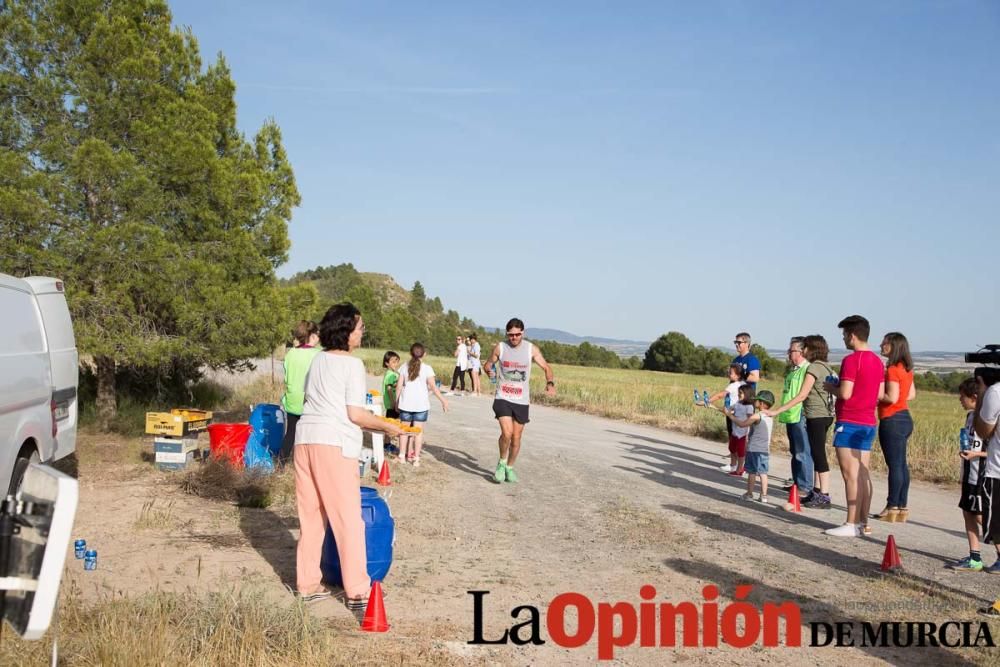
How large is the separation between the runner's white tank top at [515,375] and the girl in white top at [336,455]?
511 centimetres

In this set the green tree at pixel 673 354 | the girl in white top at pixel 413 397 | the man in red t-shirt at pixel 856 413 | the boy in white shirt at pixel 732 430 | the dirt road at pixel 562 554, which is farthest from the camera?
the green tree at pixel 673 354

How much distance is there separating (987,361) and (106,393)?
12740 millimetres

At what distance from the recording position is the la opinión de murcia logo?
546 centimetres

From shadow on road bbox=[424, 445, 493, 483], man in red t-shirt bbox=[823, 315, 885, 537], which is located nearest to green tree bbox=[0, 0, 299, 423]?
shadow on road bbox=[424, 445, 493, 483]

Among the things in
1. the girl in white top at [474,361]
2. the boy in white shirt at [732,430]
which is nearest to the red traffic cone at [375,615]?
the boy in white shirt at [732,430]

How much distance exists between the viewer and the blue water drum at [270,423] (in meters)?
10.6

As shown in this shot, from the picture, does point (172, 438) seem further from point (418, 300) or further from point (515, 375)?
point (418, 300)

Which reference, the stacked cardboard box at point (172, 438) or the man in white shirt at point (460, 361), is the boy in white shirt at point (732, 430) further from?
the man in white shirt at point (460, 361)

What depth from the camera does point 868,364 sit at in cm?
829

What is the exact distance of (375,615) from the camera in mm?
→ 5332

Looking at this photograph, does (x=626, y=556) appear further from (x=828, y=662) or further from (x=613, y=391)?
(x=613, y=391)

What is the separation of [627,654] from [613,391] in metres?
24.3

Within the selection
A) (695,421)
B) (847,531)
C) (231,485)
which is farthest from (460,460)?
(695,421)

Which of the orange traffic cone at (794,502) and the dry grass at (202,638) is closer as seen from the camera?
the dry grass at (202,638)
